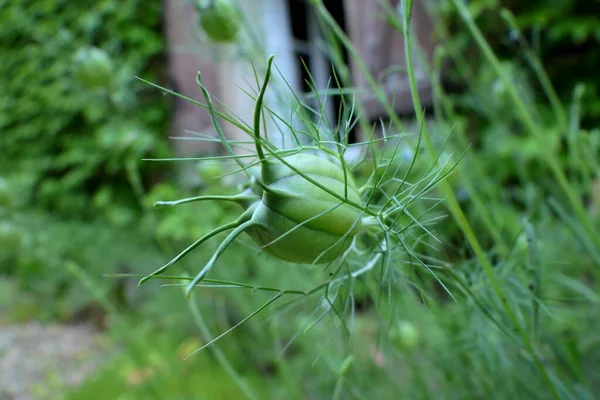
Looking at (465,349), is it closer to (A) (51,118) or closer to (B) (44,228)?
(B) (44,228)

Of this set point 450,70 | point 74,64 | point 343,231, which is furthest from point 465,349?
point 450,70

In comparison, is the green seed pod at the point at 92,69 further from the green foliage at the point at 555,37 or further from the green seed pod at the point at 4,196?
the green foliage at the point at 555,37

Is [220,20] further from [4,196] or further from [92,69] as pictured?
[4,196]

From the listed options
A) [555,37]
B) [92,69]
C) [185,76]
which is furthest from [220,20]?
[185,76]

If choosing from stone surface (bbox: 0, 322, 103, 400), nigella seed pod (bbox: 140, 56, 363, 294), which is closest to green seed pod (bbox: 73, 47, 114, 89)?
nigella seed pod (bbox: 140, 56, 363, 294)

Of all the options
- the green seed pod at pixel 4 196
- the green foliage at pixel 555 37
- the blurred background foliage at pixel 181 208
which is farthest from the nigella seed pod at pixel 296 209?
the green foliage at pixel 555 37

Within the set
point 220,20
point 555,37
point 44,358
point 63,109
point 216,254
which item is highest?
point 555,37
